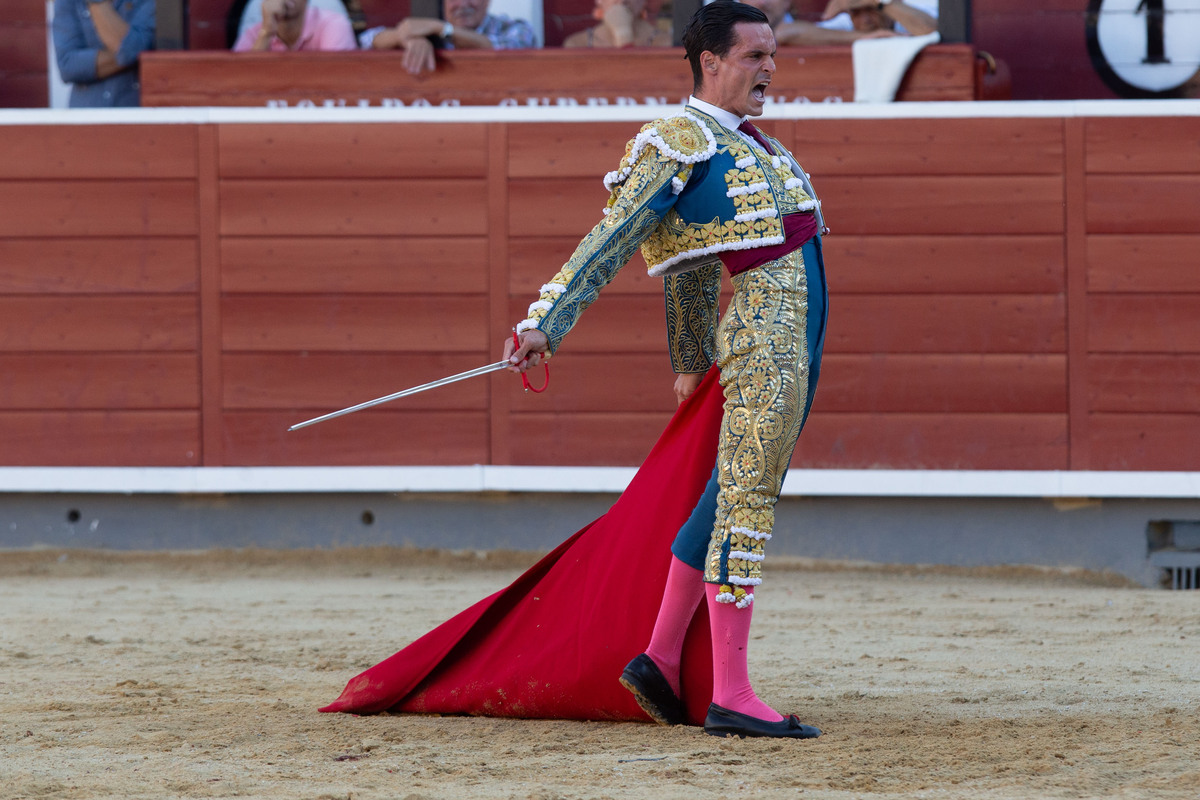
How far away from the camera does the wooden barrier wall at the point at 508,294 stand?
5.57m

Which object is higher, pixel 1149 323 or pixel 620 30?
pixel 620 30

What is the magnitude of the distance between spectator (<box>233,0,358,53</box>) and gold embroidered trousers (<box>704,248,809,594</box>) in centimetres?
365

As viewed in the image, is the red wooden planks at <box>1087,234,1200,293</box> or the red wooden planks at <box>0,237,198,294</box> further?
the red wooden planks at <box>0,237,198,294</box>

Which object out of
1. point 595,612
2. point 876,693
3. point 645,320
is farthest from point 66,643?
point 645,320

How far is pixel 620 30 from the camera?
5762 millimetres

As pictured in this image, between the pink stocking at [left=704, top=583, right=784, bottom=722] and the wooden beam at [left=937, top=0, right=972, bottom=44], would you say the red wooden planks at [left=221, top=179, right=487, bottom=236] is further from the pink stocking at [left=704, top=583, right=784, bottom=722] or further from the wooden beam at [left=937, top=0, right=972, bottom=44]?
the pink stocking at [left=704, top=583, right=784, bottom=722]

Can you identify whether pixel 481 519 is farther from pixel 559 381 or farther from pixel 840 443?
pixel 840 443

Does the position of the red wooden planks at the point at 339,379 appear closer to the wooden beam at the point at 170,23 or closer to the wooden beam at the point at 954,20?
the wooden beam at the point at 170,23

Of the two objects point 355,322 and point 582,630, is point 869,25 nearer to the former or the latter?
point 355,322

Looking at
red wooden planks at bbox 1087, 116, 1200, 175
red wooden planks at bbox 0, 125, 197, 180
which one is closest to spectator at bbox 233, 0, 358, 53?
red wooden planks at bbox 0, 125, 197, 180

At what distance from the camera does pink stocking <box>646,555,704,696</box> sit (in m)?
2.73

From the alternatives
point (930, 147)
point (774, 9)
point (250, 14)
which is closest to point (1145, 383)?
point (930, 147)

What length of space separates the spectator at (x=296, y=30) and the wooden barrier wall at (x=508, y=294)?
368 millimetres

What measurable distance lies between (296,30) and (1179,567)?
4124 mm
